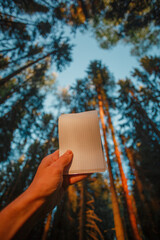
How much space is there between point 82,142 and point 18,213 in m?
1.08

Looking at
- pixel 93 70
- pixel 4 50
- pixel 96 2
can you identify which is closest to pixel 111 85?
pixel 93 70

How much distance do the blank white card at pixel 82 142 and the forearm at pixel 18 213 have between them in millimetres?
567

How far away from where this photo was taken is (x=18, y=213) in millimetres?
893

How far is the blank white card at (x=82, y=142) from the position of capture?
156cm

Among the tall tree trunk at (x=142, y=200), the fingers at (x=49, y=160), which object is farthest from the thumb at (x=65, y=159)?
the tall tree trunk at (x=142, y=200)

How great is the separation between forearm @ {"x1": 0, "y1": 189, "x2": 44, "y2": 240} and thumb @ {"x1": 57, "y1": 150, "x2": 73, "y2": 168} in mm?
446

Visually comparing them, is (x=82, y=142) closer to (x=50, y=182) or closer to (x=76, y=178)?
(x=76, y=178)

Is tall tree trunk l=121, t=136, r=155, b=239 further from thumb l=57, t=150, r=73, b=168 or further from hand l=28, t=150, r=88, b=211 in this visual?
hand l=28, t=150, r=88, b=211

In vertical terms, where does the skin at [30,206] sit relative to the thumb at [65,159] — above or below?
below

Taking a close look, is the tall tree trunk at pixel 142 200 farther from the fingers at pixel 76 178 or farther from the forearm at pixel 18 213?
the forearm at pixel 18 213

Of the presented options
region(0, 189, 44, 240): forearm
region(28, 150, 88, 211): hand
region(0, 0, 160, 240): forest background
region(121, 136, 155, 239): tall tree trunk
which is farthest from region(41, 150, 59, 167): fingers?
region(121, 136, 155, 239): tall tree trunk

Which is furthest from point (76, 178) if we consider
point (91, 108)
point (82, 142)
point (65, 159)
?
point (91, 108)

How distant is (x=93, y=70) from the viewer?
462 inches

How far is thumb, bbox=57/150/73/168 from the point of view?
144cm
